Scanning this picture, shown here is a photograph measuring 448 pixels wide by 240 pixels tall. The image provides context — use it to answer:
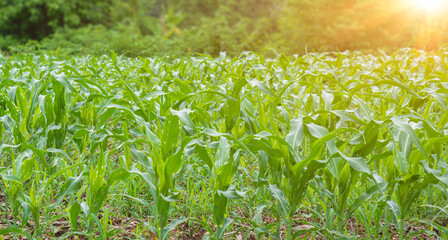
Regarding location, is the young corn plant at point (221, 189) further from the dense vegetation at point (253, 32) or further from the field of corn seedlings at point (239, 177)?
the dense vegetation at point (253, 32)

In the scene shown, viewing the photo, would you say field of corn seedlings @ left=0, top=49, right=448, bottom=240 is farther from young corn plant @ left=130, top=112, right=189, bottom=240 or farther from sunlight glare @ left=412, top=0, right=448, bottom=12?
sunlight glare @ left=412, top=0, right=448, bottom=12

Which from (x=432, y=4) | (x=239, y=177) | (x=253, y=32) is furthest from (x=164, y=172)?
(x=253, y=32)

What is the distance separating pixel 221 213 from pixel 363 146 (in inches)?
24.9

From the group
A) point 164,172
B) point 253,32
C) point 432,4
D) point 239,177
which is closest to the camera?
point 164,172

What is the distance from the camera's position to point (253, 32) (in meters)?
17.4

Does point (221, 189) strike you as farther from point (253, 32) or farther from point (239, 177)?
point (253, 32)

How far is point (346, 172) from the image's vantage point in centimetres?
163

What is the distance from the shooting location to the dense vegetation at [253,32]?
38.2ft

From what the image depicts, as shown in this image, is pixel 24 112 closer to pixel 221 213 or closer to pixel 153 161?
pixel 153 161

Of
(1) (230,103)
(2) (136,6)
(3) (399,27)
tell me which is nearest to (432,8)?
(3) (399,27)

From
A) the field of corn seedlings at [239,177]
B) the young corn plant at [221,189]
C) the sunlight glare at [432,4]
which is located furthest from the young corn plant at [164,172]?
the sunlight glare at [432,4]

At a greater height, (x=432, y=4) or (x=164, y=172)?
(x=432, y=4)

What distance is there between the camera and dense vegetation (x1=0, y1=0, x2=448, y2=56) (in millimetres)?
11641

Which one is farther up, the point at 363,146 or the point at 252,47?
the point at 363,146
